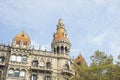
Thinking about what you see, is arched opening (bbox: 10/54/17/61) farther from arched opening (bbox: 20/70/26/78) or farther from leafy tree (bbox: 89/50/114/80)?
leafy tree (bbox: 89/50/114/80)

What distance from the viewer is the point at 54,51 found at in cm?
5162

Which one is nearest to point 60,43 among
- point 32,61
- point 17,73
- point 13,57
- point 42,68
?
point 42,68

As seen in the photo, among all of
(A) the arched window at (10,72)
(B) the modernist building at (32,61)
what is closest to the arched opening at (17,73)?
(B) the modernist building at (32,61)

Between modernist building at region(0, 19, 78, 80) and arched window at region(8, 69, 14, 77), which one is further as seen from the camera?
modernist building at region(0, 19, 78, 80)

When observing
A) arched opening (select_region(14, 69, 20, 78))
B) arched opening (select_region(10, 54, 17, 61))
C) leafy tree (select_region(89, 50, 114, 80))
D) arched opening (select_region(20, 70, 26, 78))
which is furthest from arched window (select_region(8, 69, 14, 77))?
leafy tree (select_region(89, 50, 114, 80))

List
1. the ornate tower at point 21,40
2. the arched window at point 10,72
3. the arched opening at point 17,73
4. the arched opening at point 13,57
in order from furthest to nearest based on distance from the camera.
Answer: the ornate tower at point 21,40 < the arched opening at point 13,57 < the arched opening at point 17,73 < the arched window at point 10,72

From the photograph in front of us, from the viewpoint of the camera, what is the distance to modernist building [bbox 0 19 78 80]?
46391mm

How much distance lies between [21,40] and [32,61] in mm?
4813

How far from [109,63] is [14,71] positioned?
22.2m

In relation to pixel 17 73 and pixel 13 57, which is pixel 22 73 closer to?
pixel 17 73

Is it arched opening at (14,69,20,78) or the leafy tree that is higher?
arched opening at (14,69,20,78)

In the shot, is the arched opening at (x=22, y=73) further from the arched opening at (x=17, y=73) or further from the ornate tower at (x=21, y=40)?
the ornate tower at (x=21, y=40)

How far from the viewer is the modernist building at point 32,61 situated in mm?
46391

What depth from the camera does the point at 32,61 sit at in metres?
48.6
